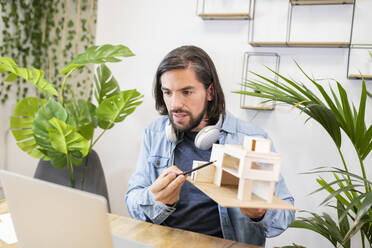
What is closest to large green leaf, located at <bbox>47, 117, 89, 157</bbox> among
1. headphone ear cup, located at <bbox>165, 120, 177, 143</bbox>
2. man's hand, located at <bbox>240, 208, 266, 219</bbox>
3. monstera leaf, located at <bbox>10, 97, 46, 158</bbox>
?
monstera leaf, located at <bbox>10, 97, 46, 158</bbox>

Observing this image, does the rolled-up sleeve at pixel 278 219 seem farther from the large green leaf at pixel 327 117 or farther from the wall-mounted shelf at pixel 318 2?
the wall-mounted shelf at pixel 318 2

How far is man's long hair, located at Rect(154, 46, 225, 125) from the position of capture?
5.18ft

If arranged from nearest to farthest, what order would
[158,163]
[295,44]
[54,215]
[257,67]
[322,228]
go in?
[54,215] < [322,228] < [158,163] < [295,44] < [257,67]

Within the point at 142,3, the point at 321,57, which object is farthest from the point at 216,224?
the point at 142,3

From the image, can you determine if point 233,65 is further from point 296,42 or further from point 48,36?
point 48,36

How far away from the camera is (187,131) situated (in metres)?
1.67

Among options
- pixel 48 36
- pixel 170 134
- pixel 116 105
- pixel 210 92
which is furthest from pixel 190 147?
pixel 48 36

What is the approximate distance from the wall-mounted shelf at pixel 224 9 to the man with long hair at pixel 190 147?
714 mm

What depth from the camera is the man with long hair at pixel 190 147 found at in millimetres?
1462

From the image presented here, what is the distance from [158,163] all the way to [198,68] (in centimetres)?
50

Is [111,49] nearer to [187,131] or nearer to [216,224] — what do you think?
[187,131]

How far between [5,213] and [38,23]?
2854mm

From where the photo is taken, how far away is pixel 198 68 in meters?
1.59

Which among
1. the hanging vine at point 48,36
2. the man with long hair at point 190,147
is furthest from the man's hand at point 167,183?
the hanging vine at point 48,36
